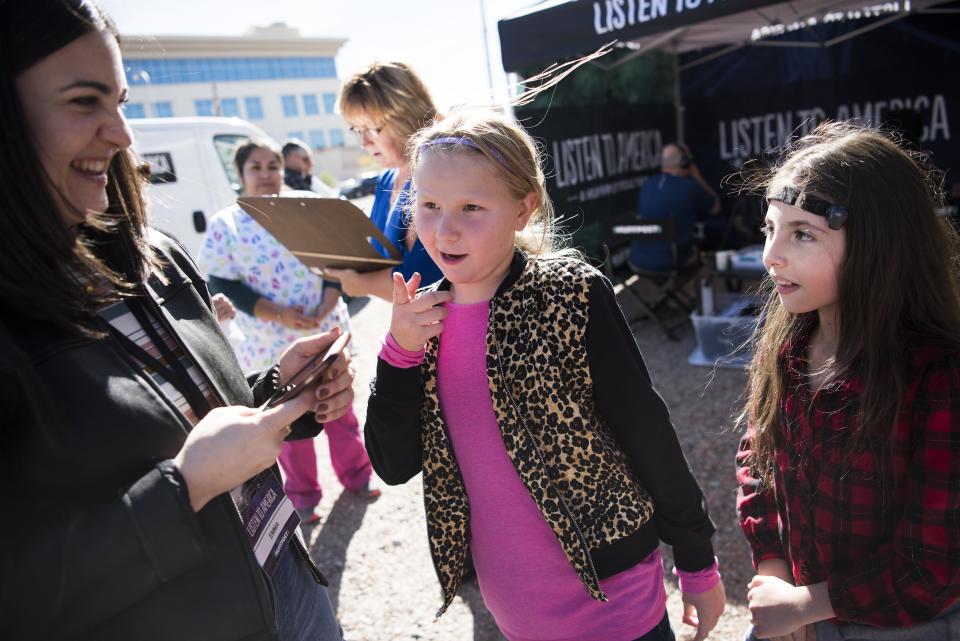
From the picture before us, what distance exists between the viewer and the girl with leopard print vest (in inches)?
46.9

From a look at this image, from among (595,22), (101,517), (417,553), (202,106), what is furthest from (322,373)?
(202,106)

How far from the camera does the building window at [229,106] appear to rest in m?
48.9

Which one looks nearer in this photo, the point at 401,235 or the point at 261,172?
the point at 401,235

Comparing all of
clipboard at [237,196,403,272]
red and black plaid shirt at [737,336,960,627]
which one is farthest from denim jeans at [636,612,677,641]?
clipboard at [237,196,403,272]

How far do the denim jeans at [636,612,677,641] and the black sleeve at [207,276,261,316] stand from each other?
8.22 feet

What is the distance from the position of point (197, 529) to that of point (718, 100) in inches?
372

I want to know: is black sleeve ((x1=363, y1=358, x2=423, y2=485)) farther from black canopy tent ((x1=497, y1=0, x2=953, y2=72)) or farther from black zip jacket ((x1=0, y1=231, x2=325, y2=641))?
black canopy tent ((x1=497, y1=0, x2=953, y2=72))

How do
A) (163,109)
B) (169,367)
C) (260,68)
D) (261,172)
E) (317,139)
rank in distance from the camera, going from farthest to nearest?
(317,139) < (260,68) < (163,109) < (261,172) < (169,367)

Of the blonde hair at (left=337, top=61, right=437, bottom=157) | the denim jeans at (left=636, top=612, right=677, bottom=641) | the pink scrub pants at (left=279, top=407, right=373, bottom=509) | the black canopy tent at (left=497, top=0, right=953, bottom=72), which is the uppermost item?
the black canopy tent at (left=497, top=0, right=953, bottom=72)

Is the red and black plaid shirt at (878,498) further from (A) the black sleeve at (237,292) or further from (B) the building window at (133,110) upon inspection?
(A) the black sleeve at (237,292)

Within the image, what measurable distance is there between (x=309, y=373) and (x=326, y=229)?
0.94 metres

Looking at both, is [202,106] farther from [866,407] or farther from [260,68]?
[866,407]

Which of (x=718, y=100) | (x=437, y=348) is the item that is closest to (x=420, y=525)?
(x=437, y=348)

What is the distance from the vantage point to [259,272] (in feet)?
10.4
